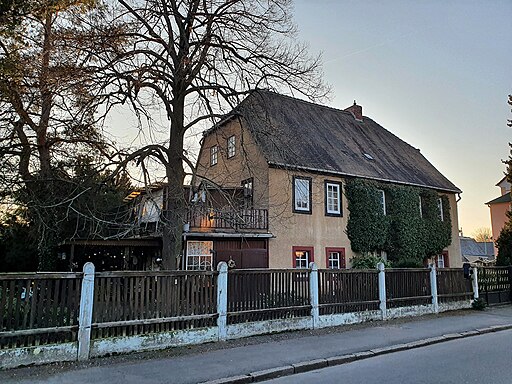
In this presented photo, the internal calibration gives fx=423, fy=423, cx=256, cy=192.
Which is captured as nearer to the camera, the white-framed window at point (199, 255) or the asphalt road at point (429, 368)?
the asphalt road at point (429, 368)

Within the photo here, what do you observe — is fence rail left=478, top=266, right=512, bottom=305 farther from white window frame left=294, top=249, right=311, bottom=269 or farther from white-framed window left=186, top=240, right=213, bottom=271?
white-framed window left=186, top=240, right=213, bottom=271

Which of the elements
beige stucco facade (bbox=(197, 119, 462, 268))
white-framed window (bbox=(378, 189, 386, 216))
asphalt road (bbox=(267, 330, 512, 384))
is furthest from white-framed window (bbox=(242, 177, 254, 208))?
asphalt road (bbox=(267, 330, 512, 384))

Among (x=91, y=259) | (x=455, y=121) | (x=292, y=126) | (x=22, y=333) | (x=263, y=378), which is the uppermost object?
(x=292, y=126)

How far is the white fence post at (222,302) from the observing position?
9868 millimetres

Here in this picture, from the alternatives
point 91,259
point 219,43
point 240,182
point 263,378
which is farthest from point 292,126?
point 263,378

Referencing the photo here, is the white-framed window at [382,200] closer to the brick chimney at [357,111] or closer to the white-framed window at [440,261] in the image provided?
the white-framed window at [440,261]

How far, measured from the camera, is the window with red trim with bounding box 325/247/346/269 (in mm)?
20672

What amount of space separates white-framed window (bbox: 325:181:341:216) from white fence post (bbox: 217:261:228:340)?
11.6m

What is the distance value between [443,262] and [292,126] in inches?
504

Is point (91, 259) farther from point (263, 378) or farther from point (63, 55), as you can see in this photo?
point (263, 378)

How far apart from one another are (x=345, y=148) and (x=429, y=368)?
17.7 meters

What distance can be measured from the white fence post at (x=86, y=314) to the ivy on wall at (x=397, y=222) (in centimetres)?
1535

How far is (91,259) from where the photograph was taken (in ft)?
70.5

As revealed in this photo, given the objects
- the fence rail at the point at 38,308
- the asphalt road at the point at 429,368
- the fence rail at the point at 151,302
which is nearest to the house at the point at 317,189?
the fence rail at the point at 151,302
